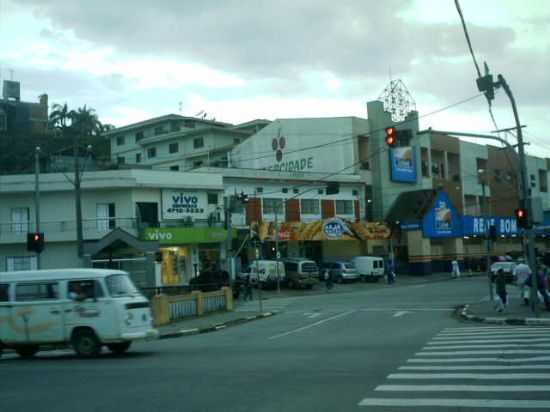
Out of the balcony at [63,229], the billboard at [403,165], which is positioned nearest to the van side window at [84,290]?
the balcony at [63,229]

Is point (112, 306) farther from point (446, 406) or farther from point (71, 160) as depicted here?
point (71, 160)

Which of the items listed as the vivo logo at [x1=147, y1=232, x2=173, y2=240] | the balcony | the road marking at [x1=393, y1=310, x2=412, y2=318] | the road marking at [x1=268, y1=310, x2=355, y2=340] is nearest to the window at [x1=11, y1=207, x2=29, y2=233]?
the balcony

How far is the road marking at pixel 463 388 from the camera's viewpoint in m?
Answer: 10.5

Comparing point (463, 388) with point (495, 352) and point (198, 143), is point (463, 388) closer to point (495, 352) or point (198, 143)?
point (495, 352)

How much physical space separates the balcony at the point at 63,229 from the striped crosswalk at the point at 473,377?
106 feet

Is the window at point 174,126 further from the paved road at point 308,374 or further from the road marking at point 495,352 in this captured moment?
the road marking at point 495,352

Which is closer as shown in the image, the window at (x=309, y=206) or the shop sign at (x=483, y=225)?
the window at (x=309, y=206)

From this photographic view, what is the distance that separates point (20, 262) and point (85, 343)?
30.8 meters

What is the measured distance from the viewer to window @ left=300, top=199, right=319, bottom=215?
6103 cm

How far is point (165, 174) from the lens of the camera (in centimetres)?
4934

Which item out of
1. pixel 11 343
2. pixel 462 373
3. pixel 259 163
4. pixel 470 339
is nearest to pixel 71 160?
pixel 259 163

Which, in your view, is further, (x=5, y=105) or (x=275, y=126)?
(x=5, y=105)

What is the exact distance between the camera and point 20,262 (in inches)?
1825

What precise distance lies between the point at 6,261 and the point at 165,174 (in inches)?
465
